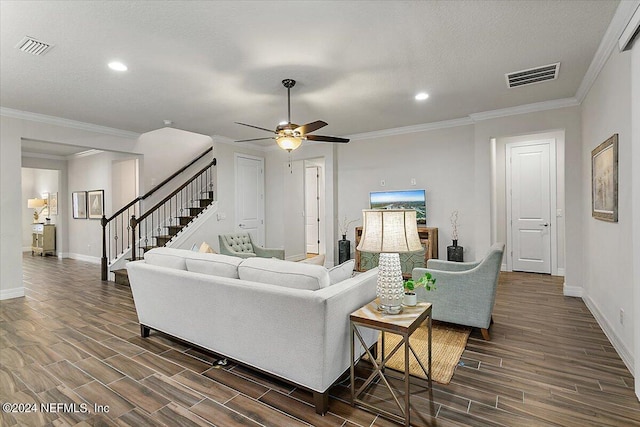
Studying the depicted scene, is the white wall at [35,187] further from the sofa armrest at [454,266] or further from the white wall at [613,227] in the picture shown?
the white wall at [613,227]

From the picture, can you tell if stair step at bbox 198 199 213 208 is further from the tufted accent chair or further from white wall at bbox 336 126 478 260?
white wall at bbox 336 126 478 260

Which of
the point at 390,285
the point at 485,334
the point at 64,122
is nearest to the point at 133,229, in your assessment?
the point at 64,122

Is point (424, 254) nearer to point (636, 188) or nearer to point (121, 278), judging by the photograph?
point (636, 188)

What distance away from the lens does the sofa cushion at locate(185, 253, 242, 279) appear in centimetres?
259

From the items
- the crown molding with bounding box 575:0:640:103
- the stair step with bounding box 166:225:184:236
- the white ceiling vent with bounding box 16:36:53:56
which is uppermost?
the white ceiling vent with bounding box 16:36:53:56

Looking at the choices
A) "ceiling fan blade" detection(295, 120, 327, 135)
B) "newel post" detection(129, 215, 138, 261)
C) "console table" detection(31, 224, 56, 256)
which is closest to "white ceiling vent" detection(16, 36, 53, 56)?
"ceiling fan blade" detection(295, 120, 327, 135)

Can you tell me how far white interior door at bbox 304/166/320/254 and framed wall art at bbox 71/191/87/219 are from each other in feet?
18.9

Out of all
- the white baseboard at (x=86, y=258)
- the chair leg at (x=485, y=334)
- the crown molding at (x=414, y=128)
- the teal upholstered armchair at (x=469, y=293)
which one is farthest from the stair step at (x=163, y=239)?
the chair leg at (x=485, y=334)

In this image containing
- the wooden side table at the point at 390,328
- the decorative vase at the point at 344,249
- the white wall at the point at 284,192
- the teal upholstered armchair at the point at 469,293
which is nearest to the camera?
the wooden side table at the point at 390,328

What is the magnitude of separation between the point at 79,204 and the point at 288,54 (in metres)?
8.18

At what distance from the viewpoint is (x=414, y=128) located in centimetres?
592

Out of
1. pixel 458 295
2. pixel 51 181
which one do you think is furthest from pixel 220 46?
pixel 51 181

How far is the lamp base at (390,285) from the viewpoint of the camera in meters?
2.11

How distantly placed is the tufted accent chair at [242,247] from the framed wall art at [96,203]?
442cm
